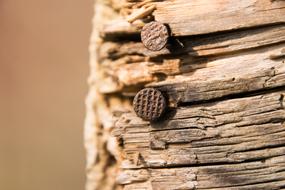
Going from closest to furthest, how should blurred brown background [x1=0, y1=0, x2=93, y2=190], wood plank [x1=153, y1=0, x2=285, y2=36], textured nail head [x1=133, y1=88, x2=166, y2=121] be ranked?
wood plank [x1=153, y1=0, x2=285, y2=36] < textured nail head [x1=133, y1=88, x2=166, y2=121] < blurred brown background [x1=0, y1=0, x2=93, y2=190]

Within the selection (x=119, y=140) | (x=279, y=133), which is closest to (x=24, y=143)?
(x=119, y=140)

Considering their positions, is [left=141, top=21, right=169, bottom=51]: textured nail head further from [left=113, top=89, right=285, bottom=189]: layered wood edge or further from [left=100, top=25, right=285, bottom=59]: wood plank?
[left=113, top=89, right=285, bottom=189]: layered wood edge

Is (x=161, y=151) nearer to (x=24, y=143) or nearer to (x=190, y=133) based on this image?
(x=190, y=133)

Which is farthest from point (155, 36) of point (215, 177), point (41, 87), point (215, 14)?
point (41, 87)

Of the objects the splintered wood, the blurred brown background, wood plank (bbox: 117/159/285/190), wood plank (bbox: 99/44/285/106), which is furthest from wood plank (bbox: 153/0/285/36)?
the blurred brown background

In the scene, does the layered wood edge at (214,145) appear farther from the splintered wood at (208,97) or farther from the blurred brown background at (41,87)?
the blurred brown background at (41,87)

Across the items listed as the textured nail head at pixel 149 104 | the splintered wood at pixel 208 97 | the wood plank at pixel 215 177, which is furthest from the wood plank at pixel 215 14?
the wood plank at pixel 215 177
